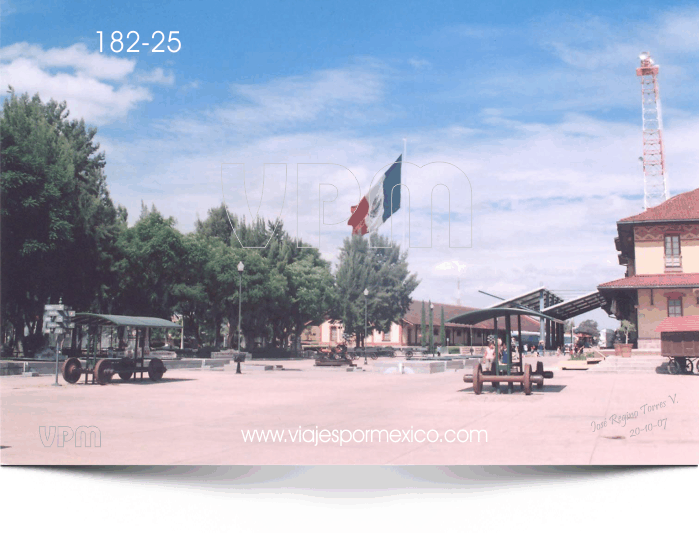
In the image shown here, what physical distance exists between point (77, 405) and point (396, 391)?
353 inches

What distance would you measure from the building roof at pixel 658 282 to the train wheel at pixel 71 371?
2723 centimetres

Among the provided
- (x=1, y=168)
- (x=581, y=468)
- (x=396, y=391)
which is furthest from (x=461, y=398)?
(x=1, y=168)

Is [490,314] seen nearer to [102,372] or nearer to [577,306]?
[102,372]

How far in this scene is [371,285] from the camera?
70375 mm

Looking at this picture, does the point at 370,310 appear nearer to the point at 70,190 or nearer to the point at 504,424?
the point at 70,190

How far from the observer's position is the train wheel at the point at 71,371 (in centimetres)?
2105

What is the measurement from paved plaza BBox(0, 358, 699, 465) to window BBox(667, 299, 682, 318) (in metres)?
18.7

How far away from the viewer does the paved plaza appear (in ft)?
27.7

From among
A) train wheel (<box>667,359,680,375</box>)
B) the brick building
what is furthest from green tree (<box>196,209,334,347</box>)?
train wheel (<box>667,359,680,375</box>)

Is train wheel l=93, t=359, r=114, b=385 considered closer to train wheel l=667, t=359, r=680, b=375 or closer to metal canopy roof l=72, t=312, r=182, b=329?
metal canopy roof l=72, t=312, r=182, b=329

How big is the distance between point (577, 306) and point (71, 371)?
47.1 meters

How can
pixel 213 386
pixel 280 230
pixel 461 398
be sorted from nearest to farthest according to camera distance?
1. pixel 461 398
2. pixel 213 386
3. pixel 280 230

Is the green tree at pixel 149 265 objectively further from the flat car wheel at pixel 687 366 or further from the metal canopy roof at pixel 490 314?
the flat car wheel at pixel 687 366

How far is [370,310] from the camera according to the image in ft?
227
